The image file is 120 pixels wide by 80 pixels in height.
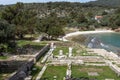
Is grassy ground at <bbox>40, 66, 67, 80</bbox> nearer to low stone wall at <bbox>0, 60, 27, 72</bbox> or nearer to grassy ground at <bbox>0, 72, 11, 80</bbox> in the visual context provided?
low stone wall at <bbox>0, 60, 27, 72</bbox>

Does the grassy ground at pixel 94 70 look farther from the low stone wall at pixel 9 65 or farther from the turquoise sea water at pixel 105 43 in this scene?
the turquoise sea water at pixel 105 43

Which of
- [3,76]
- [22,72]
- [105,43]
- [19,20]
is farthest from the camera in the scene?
[105,43]

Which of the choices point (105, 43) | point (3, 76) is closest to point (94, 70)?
point (3, 76)

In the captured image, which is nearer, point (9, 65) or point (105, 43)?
point (9, 65)

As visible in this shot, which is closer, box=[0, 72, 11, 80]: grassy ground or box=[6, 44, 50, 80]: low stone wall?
box=[6, 44, 50, 80]: low stone wall

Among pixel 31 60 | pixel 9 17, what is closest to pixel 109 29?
pixel 9 17

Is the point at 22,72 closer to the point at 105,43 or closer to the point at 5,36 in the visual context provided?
the point at 5,36

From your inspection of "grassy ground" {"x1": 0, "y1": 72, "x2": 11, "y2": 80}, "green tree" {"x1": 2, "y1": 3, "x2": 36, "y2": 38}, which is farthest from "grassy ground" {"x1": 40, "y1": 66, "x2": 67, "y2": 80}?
"green tree" {"x1": 2, "y1": 3, "x2": 36, "y2": 38}

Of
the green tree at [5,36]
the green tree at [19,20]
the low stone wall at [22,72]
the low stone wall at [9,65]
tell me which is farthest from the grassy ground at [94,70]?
the green tree at [19,20]
